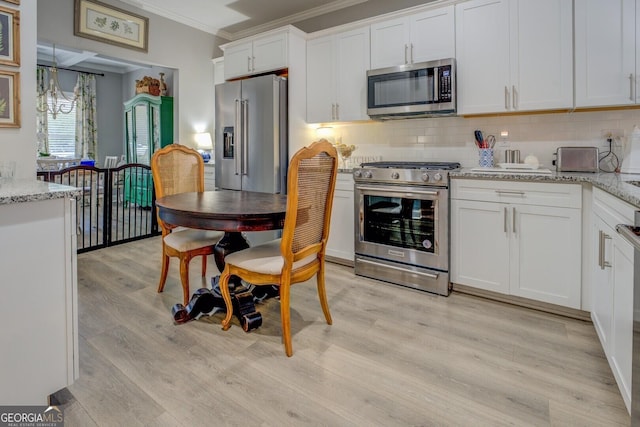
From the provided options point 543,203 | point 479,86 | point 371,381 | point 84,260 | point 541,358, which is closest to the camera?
point 371,381

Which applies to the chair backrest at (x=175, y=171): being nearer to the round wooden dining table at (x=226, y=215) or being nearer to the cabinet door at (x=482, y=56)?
the round wooden dining table at (x=226, y=215)

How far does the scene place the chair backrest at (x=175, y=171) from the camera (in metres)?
2.76

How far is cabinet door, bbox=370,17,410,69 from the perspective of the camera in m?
3.22

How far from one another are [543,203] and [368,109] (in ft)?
5.48

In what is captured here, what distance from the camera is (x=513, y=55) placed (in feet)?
9.05

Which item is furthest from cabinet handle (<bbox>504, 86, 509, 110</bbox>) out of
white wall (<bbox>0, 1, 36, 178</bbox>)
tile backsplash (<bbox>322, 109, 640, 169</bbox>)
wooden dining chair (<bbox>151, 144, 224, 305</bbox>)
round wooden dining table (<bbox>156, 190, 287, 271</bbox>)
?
white wall (<bbox>0, 1, 36, 178</bbox>)

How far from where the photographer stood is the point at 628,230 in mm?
1154

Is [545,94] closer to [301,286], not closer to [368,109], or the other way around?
[368,109]

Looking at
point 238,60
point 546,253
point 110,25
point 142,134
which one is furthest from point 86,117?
point 546,253

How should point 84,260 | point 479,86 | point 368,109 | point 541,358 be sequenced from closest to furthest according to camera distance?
point 541,358 < point 479,86 < point 368,109 < point 84,260

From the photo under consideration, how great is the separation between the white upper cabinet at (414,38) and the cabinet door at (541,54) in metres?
0.48

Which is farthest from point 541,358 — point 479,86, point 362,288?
point 479,86

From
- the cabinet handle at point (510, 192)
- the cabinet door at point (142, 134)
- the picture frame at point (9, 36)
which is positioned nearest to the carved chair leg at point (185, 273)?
the picture frame at point (9, 36)

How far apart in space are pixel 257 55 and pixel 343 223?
6.93ft
